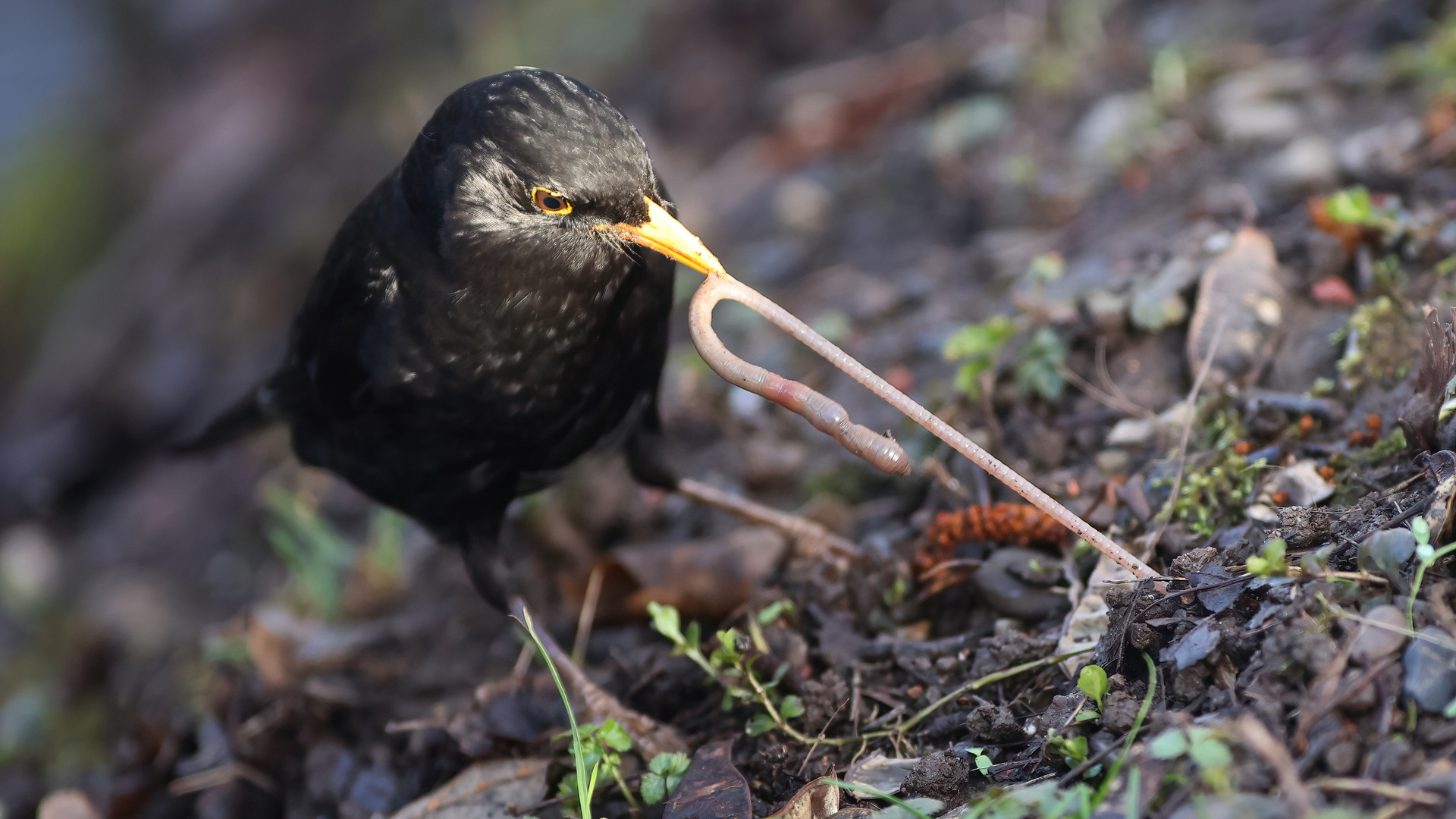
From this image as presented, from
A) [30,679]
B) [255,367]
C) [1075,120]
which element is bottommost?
[30,679]

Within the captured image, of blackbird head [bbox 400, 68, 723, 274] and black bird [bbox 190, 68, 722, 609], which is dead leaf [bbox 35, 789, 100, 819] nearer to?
black bird [bbox 190, 68, 722, 609]

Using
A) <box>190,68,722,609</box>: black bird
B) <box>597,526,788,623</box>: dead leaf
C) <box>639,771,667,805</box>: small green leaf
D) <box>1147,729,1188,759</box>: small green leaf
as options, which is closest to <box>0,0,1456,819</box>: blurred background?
<box>597,526,788,623</box>: dead leaf

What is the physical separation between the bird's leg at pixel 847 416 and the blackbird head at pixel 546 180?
0.41m

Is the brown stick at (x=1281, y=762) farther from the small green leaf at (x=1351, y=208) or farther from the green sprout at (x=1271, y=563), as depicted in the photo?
the small green leaf at (x=1351, y=208)

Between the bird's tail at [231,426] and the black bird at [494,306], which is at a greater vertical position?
the black bird at [494,306]

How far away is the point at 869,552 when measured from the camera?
10.8 ft

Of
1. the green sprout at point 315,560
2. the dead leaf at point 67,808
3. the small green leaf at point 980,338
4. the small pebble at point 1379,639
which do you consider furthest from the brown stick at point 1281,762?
the dead leaf at point 67,808

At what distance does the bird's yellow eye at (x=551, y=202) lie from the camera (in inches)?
113

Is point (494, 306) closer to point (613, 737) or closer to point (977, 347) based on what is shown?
point (613, 737)

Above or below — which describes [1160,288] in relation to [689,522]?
above

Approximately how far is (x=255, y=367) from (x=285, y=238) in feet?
3.76

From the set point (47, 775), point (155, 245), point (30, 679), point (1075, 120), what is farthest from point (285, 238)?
point (1075, 120)

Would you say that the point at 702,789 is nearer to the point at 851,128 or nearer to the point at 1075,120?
the point at 1075,120

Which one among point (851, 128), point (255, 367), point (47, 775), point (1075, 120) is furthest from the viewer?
point (255, 367)
